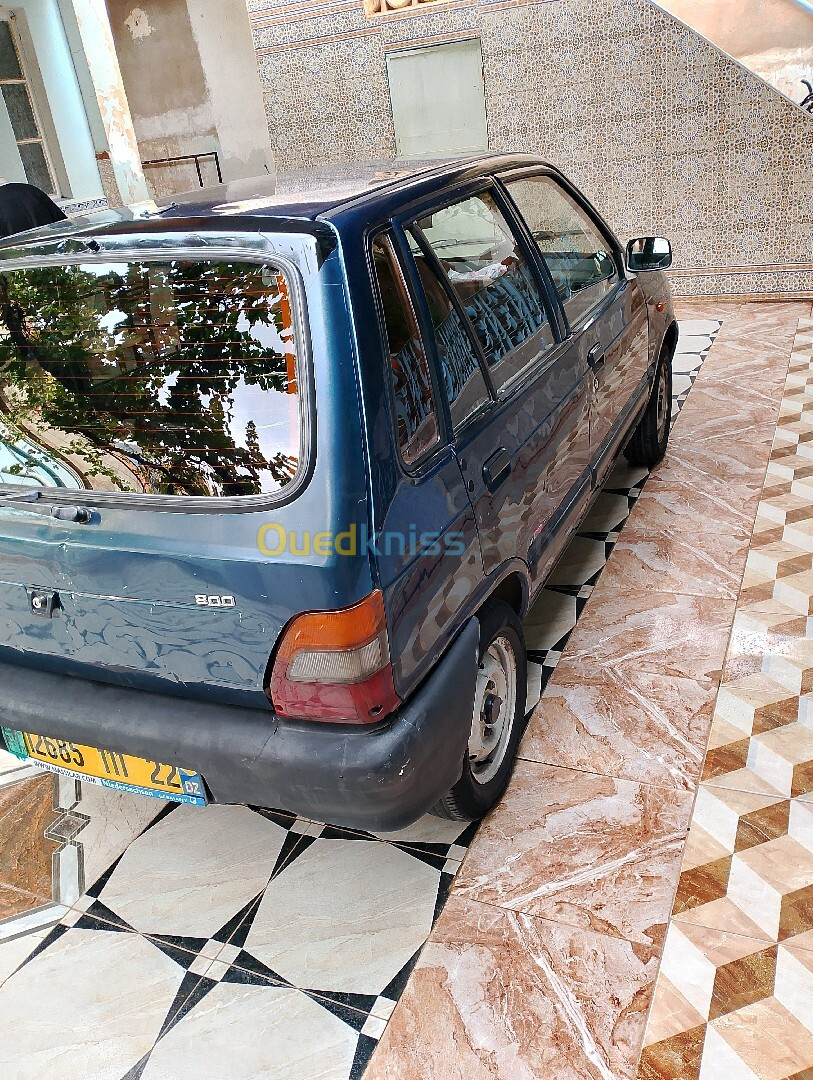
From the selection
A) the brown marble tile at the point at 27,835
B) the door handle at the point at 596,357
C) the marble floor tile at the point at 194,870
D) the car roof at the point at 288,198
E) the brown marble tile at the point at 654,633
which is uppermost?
the car roof at the point at 288,198

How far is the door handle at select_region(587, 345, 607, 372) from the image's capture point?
297cm

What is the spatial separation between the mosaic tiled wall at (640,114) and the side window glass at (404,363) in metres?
5.58

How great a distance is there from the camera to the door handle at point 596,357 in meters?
2.97

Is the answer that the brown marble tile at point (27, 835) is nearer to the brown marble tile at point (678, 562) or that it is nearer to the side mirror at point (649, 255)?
the brown marble tile at point (678, 562)

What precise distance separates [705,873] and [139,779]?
4.51 ft

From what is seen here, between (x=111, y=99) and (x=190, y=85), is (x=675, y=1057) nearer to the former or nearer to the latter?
(x=111, y=99)

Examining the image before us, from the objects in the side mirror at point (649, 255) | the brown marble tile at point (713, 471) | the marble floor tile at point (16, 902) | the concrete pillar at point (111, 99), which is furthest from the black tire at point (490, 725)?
the concrete pillar at point (111, 99)

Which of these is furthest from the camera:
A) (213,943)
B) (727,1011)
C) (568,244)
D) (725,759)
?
(568,244)

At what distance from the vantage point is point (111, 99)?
307 inches

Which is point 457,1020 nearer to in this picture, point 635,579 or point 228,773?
point 228,773

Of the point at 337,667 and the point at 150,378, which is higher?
the point at 150,378

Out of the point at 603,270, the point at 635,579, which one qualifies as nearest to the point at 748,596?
the point at 635,579

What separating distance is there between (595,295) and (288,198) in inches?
60.7

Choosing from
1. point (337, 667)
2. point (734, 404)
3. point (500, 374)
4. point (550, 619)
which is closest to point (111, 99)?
point (734, 404)
